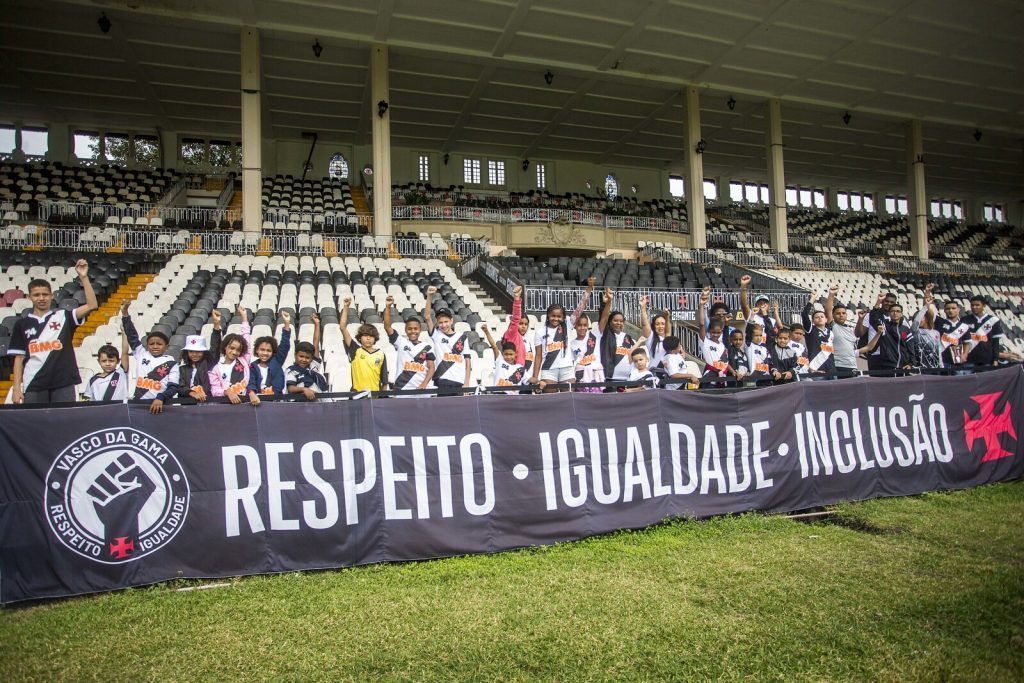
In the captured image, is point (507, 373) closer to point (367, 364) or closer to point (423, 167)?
point (367, 364)

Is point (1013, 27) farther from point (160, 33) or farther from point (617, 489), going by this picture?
point (160, 33)

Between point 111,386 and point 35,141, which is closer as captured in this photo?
point 111,386

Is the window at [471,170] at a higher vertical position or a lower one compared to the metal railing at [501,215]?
higher

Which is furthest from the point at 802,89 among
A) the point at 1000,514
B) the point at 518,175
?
the point at 1000,514

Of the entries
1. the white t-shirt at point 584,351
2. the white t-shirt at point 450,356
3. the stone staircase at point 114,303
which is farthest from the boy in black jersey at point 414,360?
the stone staircase at point 114,303

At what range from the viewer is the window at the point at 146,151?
33.8 meters

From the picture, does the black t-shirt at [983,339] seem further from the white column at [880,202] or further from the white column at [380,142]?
the white column at [880,202]

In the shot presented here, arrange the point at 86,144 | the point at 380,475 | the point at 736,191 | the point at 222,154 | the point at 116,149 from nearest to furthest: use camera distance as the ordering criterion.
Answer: the point at 380,475, the point at 86,144, the point at 116,149, the point at 222,154, the point at 736,191

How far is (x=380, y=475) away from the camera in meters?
5.14

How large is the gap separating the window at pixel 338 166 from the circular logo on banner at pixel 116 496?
3431cm

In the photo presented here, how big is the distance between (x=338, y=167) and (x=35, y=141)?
14.6m

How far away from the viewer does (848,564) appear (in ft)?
15.9

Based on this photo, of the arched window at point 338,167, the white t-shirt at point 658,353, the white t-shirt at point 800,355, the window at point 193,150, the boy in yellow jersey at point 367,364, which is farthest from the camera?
the arched window at point 338,167

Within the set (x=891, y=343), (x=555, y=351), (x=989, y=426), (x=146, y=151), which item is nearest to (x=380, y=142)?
(x=146, y=151)
